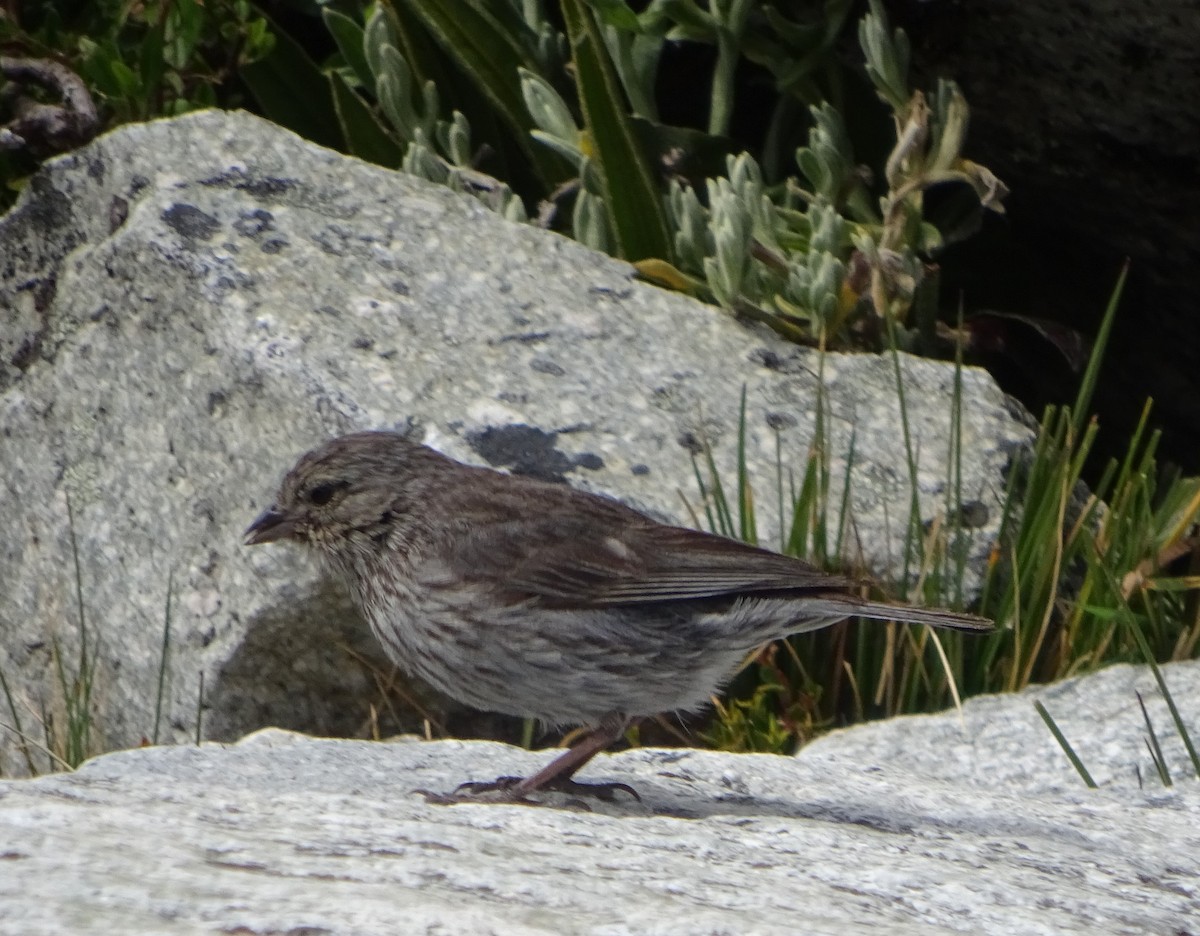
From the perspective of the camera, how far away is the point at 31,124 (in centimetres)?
620

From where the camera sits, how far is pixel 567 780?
12.7 feet

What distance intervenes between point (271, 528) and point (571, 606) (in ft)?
2.90

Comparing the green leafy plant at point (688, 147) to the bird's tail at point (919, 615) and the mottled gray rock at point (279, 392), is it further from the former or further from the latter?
the bird's tail at point (919, 615)

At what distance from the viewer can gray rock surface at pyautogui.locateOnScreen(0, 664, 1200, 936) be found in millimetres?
2344

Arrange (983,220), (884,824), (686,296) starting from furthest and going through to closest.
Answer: (983,220), (686,296), (884,824)

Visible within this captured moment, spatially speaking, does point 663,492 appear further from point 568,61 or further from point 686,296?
point 568,61

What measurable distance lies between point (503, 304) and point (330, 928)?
3.53 m

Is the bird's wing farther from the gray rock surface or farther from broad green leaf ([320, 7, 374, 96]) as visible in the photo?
broad green leaf ([320, 7, 374, 96])

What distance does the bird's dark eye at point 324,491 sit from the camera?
4.39 m

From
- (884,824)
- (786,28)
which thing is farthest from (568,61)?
(884,824)

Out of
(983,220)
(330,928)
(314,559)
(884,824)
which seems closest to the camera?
(330,928)

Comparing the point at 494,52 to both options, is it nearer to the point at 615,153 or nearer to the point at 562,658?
the point at 615,153

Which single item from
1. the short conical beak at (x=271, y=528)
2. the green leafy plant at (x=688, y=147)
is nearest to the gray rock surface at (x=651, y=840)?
the short conical beak at (x=271, y=528)

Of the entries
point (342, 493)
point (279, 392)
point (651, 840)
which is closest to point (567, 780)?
point (651, 840)
